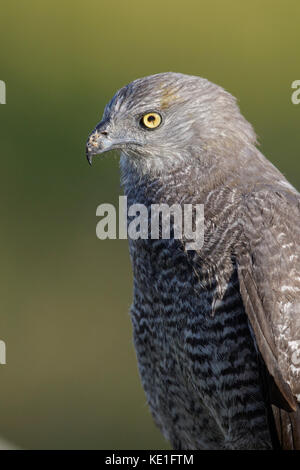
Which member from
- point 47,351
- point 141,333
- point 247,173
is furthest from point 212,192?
point 47,351

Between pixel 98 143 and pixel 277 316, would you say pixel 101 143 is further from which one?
pixel 277 316

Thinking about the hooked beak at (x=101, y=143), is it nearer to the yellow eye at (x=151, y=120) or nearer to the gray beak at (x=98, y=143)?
the gray beak at (x=98, y=143)

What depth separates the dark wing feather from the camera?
4871 mm

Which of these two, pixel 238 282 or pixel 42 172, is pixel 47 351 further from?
pixel 238 282

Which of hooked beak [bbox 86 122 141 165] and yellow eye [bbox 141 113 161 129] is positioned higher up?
yellow eye [bbox 141 113 161 129]

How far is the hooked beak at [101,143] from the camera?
5.44 m

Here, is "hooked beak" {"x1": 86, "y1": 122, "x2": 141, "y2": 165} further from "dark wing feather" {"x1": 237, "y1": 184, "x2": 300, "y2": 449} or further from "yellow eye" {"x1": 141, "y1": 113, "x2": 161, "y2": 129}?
"dark wing feather" {"x1": 237, "y1": 184, "x2": 300, "y2": 449}

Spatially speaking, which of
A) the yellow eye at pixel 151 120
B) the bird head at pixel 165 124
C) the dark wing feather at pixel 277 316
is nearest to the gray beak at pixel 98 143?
the bird head at pixel 165 124

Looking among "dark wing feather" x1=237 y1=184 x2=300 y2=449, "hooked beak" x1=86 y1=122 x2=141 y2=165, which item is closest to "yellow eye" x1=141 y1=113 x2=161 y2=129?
"hooked beak" x1=86 y1=122 x2=141 y2=165

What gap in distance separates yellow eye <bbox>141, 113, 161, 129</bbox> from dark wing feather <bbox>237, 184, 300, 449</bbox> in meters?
0.94

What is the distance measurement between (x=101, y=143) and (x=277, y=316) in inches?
53.5
